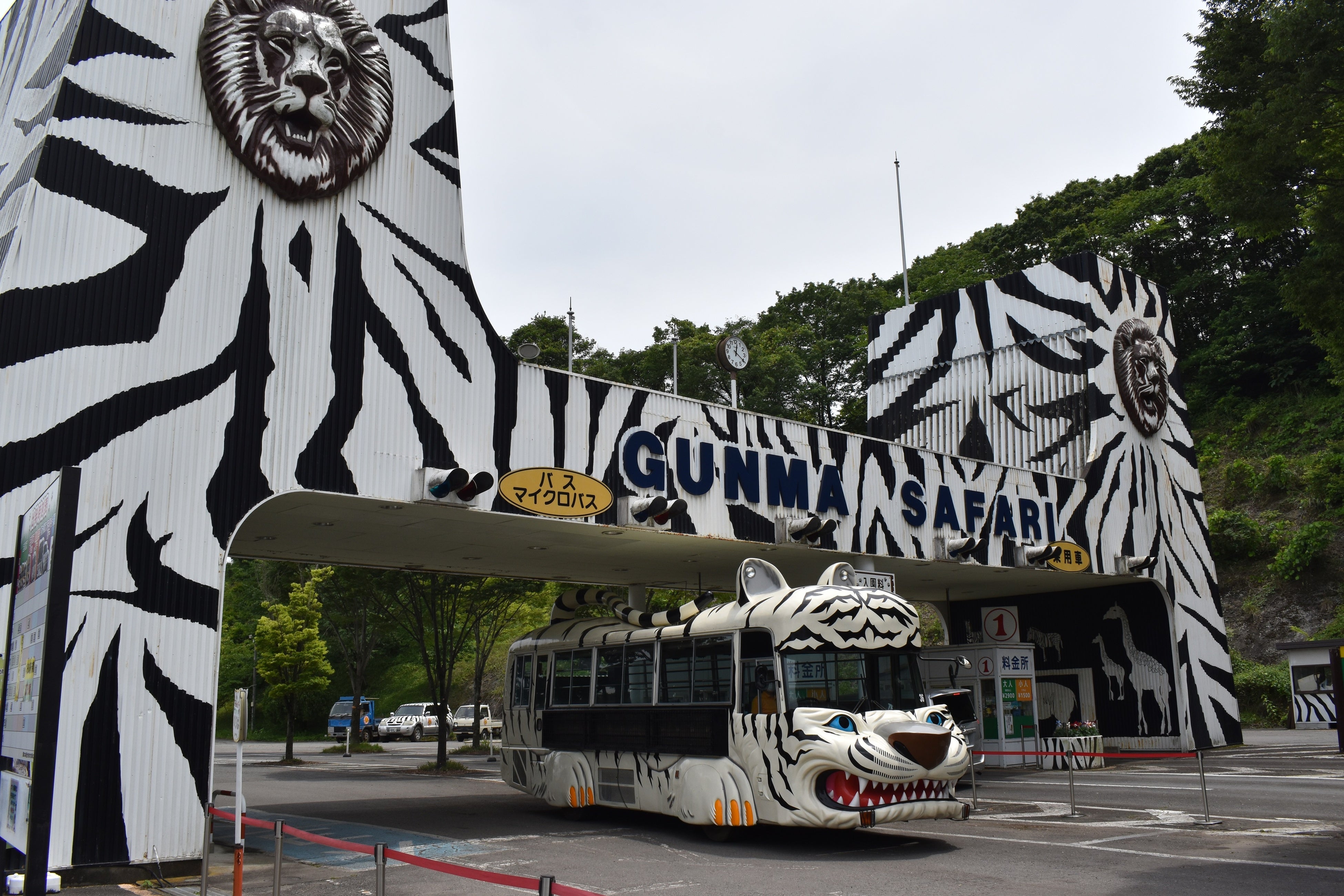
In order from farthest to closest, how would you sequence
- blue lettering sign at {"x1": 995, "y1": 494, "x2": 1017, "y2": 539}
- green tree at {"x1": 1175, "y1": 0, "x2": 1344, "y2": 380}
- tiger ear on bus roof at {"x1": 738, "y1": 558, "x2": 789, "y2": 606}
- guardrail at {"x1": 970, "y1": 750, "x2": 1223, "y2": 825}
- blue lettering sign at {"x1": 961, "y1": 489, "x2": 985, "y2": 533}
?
blue lettering sign at {"x1": 995, "y1": 494, "x2": 1017, "y2": 539} → blue lettering sign at {"x1": 961, "y1": 489, "x2": 985, "y2": 533} → guardrail at {"x1": 970, "y1": 750, "x2": 1223, "y2": 825} → tiger ear on bus roof at {"x1": 738, "y1": 558, "x2": 789, "y2": 606} → green tree at {"x1": 1175, "y1": 0, "x2": 1344, "y2": 380}

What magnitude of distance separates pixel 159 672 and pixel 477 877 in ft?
21.2

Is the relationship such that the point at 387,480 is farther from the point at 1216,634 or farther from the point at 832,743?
the point at 1216,634

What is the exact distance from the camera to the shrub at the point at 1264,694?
36.0 m

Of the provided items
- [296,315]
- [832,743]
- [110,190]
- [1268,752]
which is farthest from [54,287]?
[1268,752]

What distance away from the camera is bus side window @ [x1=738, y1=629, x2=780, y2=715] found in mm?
12352

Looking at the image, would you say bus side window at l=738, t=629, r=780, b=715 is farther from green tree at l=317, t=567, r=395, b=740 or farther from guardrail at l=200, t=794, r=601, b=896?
green tree at l=317, t=567, r=395, b=740

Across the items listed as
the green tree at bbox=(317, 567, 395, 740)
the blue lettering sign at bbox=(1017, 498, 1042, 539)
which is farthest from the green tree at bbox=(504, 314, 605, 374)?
the blue lettering sign at bbox=(1017, 498, 1042, 539)

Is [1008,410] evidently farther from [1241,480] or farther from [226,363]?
[1241,480]

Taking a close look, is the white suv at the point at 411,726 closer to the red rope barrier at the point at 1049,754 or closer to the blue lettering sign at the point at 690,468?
the red rope barrier at the point at 1049,754

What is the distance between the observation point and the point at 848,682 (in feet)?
40.3

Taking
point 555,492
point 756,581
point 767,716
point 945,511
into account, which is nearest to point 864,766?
point 767,716

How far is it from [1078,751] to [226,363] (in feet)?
64.6

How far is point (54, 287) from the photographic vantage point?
11.4m

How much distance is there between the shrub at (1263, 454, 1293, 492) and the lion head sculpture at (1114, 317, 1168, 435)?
1978cm
